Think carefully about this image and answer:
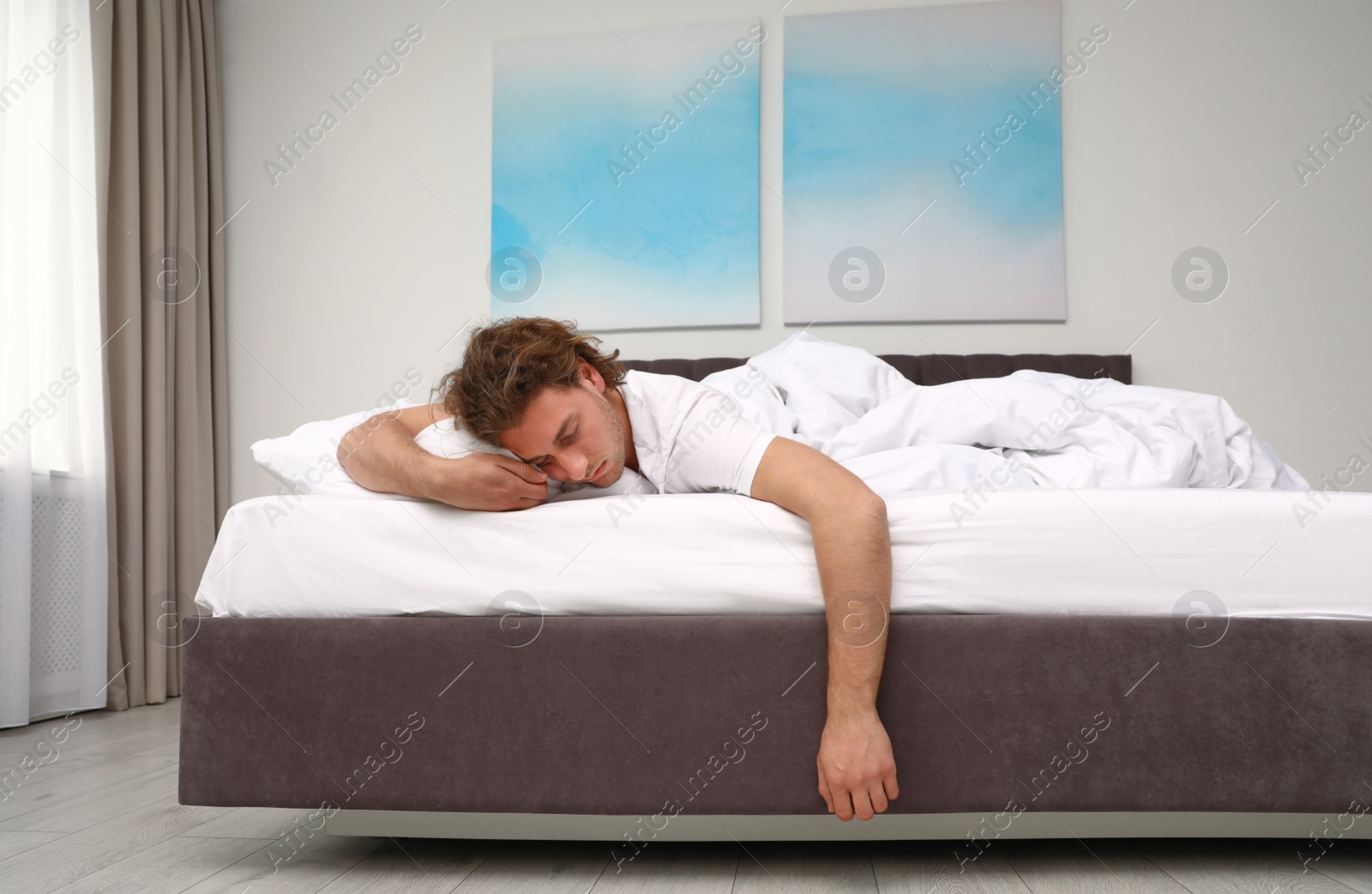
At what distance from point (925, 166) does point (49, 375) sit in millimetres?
2627

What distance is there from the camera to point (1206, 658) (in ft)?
4.20

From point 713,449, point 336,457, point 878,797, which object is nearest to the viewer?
point 878,797

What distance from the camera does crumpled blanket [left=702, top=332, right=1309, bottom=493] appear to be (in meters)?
1.56

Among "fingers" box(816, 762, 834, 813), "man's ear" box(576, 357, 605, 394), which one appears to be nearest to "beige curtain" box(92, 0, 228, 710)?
"man's ear" box(576, 357, 605, 394)

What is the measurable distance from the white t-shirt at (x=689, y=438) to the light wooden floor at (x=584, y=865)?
1.76 feet

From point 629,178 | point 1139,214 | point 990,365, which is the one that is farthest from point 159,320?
point 1139,214

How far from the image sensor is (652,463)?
153cm

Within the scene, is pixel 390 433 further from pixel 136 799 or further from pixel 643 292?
pixel 643 292

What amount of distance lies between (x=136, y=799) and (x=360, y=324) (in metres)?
1.86

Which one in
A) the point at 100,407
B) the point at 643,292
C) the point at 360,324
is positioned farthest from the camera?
the point at 360,324

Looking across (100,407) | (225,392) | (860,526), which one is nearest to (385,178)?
(225,392)

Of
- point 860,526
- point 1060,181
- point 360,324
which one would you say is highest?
point 1060,181

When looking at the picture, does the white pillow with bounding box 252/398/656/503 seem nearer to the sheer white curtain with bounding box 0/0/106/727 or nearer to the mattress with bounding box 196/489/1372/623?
the mattress with bounding box 196/489/1372/623

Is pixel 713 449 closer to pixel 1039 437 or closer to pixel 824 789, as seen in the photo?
pixel 824 789
